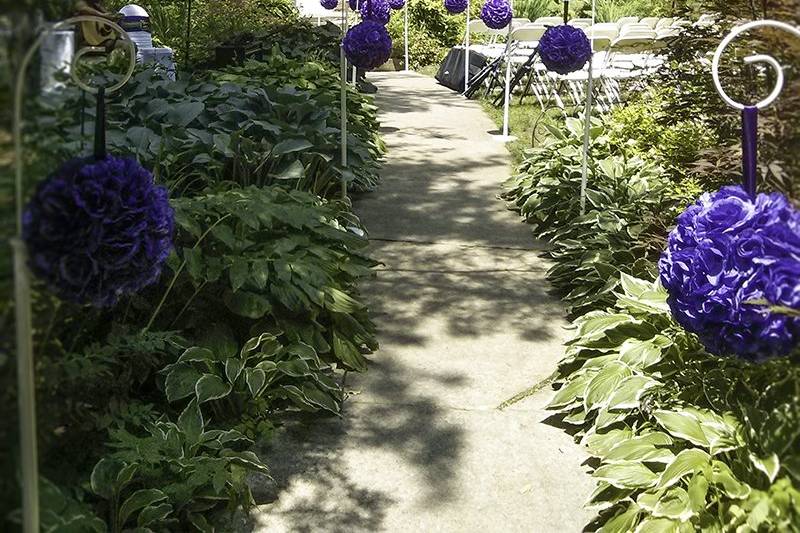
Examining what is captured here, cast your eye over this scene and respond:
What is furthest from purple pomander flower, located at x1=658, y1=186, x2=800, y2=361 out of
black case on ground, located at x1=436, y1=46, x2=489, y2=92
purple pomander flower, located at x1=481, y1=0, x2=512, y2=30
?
black case on ground, located at x1=436, y1=46, x2=489, y2=92

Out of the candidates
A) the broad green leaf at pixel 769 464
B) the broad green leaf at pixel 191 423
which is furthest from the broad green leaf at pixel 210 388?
the broad green leaf at pixel 769 464

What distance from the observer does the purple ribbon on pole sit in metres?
2.05

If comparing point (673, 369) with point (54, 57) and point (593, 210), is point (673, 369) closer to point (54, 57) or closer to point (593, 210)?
point (593, 210)

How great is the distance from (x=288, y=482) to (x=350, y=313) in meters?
1.18

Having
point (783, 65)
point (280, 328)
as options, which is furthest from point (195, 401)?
point (783, 65)

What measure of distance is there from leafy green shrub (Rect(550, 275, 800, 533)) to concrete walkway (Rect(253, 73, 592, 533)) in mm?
205

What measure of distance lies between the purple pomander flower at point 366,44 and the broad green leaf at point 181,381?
282cm

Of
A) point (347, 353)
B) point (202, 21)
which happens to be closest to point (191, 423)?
point (347, 353)

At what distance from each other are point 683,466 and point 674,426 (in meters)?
0.16

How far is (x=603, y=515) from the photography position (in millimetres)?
3270

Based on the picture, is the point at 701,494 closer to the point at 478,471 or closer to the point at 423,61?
the point at 478,471

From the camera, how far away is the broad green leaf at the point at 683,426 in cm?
304

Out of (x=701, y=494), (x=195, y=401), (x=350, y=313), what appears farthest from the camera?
→ (x=350, y=313)

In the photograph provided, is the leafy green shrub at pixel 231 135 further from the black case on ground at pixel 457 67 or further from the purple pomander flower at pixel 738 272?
the black case on ground at pixel 457 67
